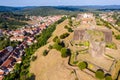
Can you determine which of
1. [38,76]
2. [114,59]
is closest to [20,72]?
[38,76]

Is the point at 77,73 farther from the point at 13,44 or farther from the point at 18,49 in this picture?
the point at 13,44

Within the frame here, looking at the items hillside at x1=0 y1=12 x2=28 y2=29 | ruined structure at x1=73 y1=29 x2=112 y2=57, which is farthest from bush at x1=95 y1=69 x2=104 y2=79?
hillside at x1=0 y1=12 x2=28 y2=29

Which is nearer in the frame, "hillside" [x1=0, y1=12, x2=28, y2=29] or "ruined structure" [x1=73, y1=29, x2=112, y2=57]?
"ruined structure" [x1=73, y1=29, x2=112, y2=57]

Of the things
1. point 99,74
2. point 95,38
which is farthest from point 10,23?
point 99,74

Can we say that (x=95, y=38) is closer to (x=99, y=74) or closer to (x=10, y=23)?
(x=99, y=74)

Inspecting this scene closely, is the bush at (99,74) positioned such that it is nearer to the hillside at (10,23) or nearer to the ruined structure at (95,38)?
the ruined structure at (95,38)

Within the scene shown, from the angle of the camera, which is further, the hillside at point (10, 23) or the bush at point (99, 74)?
the hillside at point (10, 23)

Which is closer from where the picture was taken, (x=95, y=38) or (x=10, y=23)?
(x=95, y=38)

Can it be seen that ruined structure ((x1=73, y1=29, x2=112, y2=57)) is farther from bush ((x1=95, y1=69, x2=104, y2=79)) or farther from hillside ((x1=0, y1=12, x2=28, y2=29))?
hillside ((x1=0, y1=12, x2=28, y2=29))

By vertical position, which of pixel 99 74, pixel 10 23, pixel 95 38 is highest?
pixel 99 74

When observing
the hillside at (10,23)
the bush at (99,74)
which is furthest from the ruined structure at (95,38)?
the hillside at (10,23)

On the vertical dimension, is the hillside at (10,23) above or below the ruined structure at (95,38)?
below
